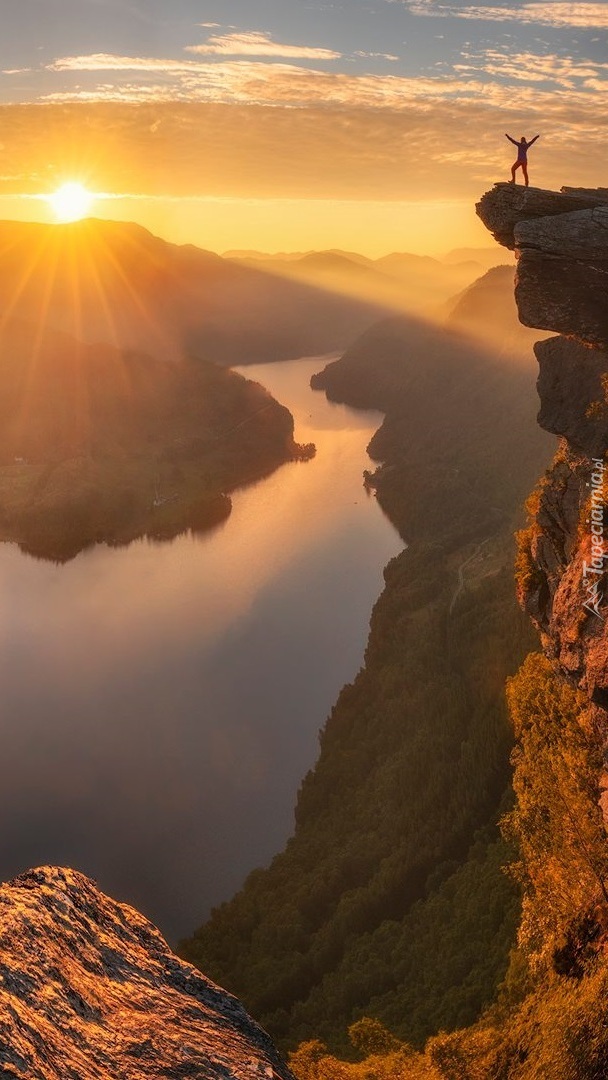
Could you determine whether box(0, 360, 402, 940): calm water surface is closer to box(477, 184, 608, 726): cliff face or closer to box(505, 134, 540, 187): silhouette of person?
box(477, 184, 608, 726): cliff face

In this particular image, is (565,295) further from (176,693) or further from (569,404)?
(176,693)

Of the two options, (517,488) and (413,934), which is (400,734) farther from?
(517,488)

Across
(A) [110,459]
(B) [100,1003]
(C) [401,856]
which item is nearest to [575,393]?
(B) [100,1003]

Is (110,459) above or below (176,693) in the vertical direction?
above

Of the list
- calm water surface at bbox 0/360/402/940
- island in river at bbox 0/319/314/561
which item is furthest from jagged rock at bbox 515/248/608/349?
island in river at bbox 0/319/314/561

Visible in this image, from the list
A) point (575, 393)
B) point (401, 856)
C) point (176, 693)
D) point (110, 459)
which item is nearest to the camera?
point (575, 393)

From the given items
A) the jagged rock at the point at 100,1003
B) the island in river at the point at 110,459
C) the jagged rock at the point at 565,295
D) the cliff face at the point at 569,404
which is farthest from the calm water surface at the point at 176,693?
the jagged rock at the point at 565,295

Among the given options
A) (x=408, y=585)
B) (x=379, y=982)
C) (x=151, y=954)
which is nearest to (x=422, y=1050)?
(x=379, y=982)

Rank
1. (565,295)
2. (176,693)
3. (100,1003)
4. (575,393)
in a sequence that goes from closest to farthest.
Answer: (100,1003), (565,295), (575,393), (176,693)
